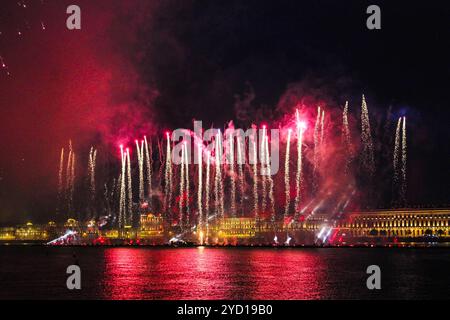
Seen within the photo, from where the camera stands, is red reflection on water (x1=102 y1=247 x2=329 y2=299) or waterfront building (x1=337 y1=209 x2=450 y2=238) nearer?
red reflection on water (x1=102 y1=247 x2=329 y2=299)

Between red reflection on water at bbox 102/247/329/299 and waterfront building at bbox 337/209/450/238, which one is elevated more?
red reflection on water at bbox 102/247/329/299

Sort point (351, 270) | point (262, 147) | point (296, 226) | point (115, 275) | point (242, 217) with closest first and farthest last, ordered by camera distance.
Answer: point (115, 275) → point (351, 270) → point (262, 147) → point (296, 226) → point (242, 217)

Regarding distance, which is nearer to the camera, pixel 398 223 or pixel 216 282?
pixel 216 282

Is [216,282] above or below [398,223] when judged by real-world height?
above

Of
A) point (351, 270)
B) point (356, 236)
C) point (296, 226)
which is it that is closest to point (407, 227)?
point (356, 236)

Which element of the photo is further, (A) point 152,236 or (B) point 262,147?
(A) point 152,236

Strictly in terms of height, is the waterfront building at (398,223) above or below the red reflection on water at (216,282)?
below

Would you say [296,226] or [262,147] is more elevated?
[262,147]

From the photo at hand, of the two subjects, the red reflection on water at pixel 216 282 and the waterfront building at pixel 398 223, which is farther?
the waterfront building at pixel 398 223
